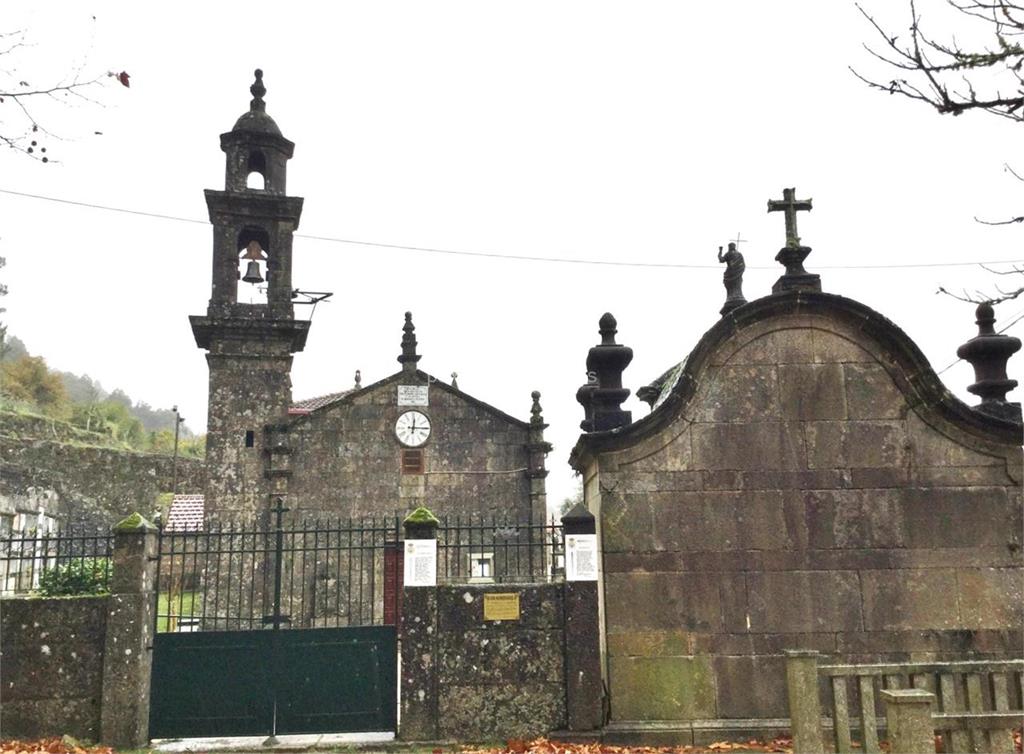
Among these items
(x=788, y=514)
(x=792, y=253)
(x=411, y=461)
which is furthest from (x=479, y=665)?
(x=411, y=461)

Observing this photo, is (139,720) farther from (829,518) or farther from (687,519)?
(829,518)

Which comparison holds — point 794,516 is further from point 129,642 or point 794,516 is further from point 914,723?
point 129,642

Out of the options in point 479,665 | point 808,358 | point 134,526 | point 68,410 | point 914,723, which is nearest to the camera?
point 914,723

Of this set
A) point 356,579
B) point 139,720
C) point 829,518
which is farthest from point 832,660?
point 356,579

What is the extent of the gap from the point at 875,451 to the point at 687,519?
226 centimetres

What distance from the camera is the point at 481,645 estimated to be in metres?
8.72

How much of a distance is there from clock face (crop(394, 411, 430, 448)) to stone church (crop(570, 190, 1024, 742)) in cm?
1065

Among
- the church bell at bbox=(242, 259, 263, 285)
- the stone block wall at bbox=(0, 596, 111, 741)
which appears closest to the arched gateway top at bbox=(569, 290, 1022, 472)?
the stone block wall at bbox=(0, 596, 111, 741)

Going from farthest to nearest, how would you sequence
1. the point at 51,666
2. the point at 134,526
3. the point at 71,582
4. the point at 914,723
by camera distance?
the point at 71,582, the point at 134,526, the point at 51,666, the point at 914,723

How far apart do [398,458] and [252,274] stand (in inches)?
218

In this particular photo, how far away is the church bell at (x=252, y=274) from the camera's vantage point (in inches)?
760

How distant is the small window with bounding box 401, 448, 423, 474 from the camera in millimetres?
19547

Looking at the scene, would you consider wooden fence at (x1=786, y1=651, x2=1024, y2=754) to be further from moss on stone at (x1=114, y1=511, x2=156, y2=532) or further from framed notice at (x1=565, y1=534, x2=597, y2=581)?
moss on stone at (x1=114, y1=511, x2=156, y2=532)

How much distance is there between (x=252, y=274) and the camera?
19312mm
